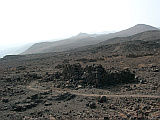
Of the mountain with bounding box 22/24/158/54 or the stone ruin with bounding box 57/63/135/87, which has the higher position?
the mountain with bounding box 22/24/158/54

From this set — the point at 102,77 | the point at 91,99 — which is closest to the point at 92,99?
the point at 91,99

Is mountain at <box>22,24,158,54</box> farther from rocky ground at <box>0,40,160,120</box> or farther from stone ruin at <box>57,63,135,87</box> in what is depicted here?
rocky ground at <box>0,40,160,120</box>

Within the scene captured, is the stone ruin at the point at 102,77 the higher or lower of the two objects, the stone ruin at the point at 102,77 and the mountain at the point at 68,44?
the lower

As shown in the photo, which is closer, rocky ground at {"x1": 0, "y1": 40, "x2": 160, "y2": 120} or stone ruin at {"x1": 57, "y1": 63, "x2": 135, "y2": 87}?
rocky ground at {"x1": 0, "y1": 40, "x2": 160, "y2": 120}

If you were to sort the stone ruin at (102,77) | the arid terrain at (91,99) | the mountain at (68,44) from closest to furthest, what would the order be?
1. the arid terrain at (91,99)
2. the stone ruin at (102,77)
3. the mountain at (68,44)

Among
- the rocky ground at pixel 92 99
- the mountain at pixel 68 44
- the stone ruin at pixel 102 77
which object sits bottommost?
the rocky ground at pixel 92 99

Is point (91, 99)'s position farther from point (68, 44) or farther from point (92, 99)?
point (68, 44)

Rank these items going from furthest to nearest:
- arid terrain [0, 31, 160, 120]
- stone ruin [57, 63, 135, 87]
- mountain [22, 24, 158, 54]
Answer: mountain [22, 24, 158, 54] → stone ruin [57, 63, 135, 87] → arid terrain [0, 31, 160, 120]

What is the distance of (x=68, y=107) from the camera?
948 cm

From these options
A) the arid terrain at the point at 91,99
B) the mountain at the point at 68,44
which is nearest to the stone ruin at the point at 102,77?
the arid terrain at the point at 91,99

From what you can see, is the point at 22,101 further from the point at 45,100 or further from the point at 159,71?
the point at 159,71

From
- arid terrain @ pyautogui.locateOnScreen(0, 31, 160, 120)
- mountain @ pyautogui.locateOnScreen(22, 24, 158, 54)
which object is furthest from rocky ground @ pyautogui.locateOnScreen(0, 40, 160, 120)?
mountain @ pyautogui.locateOnScreen(22, 24, 158, 54)

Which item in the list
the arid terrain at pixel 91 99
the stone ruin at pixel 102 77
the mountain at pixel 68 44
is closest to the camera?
the arid terrain at pixel 91 99

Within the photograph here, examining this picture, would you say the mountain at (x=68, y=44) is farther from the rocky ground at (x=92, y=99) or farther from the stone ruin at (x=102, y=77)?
the rocky ground at (x=92, y=99)
